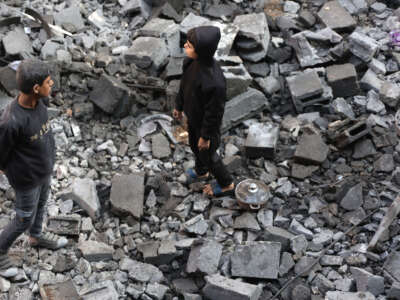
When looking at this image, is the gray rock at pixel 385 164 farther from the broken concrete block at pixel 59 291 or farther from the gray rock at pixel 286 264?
the broken concrete block at pixel 59 291

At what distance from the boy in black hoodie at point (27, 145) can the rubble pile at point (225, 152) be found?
78 centimetres

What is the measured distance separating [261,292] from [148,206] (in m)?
1.72

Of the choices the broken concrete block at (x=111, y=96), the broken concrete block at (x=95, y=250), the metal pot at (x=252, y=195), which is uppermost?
the broken concrete block at (x=111, y=96)

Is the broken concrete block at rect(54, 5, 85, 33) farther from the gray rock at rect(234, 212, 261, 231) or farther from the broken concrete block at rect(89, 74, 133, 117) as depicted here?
the gray rock at rect(234, 212, 261, 231)

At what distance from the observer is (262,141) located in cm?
632

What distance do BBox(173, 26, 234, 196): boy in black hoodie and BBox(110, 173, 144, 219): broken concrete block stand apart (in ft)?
2.59

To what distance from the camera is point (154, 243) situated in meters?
5.37

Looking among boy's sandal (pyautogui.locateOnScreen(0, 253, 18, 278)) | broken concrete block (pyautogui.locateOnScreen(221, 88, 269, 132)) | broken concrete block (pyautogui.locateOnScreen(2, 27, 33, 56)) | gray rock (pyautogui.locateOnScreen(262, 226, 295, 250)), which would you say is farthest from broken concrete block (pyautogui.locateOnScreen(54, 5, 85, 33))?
gray rock (pyautogui.locateOnScreen(262, 226, 295, 250))

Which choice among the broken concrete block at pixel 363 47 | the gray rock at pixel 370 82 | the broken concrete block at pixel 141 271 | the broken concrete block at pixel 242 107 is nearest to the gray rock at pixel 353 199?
the broken concrete block at pixel 242 107

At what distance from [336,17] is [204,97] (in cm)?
393

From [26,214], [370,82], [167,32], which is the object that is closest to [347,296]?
[26,214]

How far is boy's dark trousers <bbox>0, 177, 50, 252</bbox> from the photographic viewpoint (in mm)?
4473

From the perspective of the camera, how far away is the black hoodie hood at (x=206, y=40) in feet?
15.6

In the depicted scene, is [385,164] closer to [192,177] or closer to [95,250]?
[192,177]
